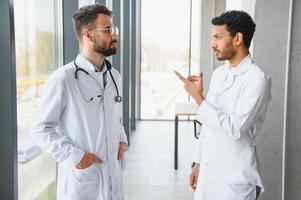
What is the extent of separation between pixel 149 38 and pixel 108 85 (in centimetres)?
637

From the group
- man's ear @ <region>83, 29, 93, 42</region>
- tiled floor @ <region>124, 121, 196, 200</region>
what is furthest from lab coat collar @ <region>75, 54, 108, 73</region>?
tiled floor @ <region>124, 121, 196, 200</region>

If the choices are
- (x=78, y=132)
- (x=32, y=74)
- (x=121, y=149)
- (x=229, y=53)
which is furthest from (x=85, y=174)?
(x=229, y=53)

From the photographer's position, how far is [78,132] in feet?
5.84

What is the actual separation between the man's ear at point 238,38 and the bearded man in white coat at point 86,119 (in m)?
0.65

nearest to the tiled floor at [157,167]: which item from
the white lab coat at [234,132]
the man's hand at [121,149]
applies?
the man's hand at [121,149]

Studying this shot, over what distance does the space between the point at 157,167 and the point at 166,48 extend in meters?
3.92

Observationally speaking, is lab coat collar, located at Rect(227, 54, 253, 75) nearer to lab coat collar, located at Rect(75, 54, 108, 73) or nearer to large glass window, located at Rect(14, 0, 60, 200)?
lab coat collar, located at Rect(75, 54, 108, 73)

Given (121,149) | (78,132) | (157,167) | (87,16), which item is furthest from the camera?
(157,167)

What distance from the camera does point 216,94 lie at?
1952mm

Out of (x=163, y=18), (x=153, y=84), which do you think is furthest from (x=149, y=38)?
(x=153, y=84)

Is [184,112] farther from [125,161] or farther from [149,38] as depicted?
[149,38]

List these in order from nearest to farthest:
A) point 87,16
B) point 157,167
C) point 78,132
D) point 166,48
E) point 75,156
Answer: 1. point 75,156
2. point 78,132
3. point 87,16
4. point 157,167
5. point 166,48

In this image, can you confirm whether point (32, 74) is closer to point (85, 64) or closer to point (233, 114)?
point (85, 64)

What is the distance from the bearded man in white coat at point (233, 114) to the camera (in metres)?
1.71
